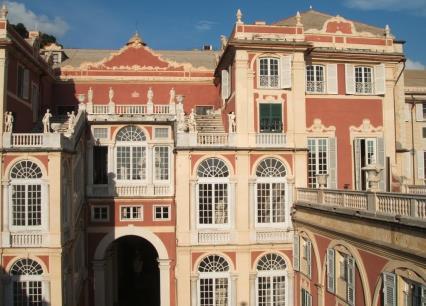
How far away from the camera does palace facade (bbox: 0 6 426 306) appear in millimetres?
22312

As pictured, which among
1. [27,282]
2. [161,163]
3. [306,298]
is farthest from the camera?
[161,163]

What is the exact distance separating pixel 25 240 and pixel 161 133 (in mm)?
9740

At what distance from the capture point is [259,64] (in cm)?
2556

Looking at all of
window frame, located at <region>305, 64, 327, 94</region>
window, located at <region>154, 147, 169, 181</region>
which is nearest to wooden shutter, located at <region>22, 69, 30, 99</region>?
window, located at <region>154, 147, 169, 181</region>

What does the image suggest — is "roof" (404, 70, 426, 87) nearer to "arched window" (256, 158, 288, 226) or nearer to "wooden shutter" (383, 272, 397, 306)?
Result: "arched window" (256, 158, 288, 226)

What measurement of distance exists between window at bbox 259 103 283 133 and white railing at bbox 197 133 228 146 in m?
2.08

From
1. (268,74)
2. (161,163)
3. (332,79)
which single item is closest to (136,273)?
(161,163)

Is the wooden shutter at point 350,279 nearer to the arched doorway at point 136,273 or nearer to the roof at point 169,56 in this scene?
the arched doorway at point 136,273

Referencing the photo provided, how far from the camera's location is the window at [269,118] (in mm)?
25500

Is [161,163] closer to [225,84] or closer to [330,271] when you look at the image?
[225,84]

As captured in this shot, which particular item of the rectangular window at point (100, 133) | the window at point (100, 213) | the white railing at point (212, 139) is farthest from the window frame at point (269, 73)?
the window at point (100, 213)

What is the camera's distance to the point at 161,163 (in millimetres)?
28234

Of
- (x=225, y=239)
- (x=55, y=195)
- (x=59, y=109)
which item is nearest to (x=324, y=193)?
(x=225, y=239)

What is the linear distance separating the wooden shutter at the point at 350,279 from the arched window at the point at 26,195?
13.8 m
